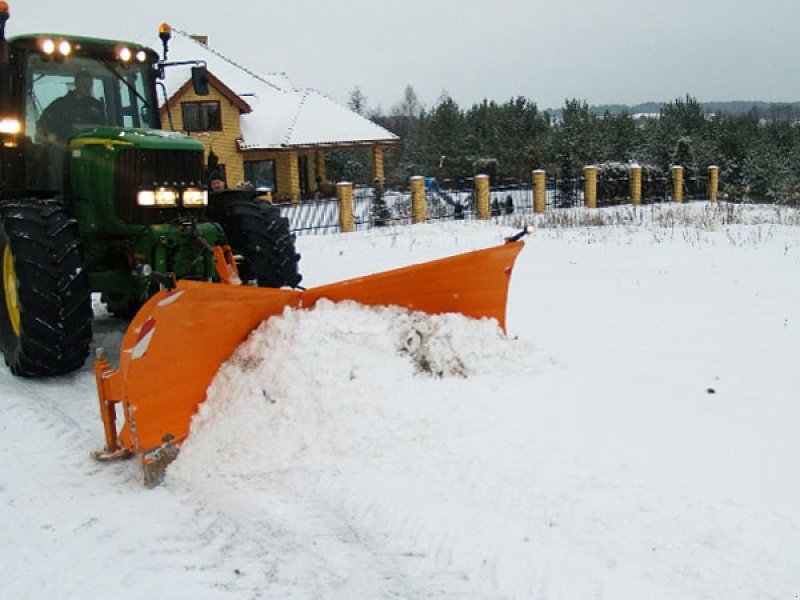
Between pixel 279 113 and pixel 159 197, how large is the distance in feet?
83.7

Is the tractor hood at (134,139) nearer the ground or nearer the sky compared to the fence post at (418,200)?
nearer the sky

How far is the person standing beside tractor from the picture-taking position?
595 cm

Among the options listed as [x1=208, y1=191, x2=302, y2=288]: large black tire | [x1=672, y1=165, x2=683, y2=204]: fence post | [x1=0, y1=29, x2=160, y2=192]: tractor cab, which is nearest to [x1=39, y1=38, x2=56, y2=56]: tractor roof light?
[x1=0, y1=29, x2=160, y2=192]: tractor cab

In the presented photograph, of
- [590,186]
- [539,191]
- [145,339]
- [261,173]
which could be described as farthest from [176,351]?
[261,173]

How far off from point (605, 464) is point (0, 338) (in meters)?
4.73

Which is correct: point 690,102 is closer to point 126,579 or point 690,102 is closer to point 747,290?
point 747,290

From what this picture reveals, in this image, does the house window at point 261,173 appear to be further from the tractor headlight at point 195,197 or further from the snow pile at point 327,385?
the snow pile at point 327,385

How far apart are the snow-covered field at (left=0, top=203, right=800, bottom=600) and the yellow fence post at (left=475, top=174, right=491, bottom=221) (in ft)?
46.2

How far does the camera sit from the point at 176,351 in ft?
12.9

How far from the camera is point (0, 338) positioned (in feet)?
19.4

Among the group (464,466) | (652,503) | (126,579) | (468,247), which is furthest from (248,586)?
(468,247)

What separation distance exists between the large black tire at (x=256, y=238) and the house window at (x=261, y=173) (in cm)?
2322

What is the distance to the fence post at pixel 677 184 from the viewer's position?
2539 cm

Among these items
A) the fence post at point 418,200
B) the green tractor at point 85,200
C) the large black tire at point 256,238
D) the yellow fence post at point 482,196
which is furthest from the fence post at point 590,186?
the green tractor at point 85,200
